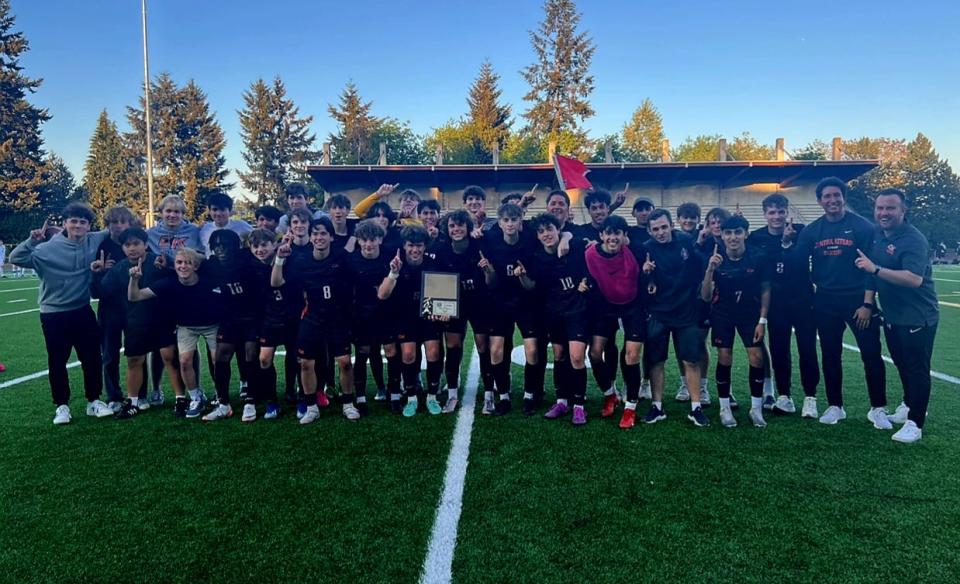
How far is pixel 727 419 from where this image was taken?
14.4 ft

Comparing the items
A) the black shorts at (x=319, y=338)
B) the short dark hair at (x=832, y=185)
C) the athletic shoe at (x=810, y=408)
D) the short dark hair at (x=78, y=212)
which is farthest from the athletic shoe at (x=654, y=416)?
the short dark hair at (x=78, y=212)

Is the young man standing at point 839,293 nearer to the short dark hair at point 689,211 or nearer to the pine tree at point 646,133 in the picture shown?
the short dark hair at point 689,211

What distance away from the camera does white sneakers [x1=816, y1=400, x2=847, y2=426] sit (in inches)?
175

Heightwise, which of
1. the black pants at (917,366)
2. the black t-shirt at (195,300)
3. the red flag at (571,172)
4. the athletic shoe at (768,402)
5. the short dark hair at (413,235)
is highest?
the red flag at (571,172)

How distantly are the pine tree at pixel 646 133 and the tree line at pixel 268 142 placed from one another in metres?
0.92

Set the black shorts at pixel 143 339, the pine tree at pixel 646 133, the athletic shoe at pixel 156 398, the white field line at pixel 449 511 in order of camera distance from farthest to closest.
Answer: the pine tree at pixel 646 133, the athletic shoe at pixel 156 398, the black shorts at pixel 143 339, the white field line at pixel 449 511

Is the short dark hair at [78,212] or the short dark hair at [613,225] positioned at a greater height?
the short dark hair at [78,212]

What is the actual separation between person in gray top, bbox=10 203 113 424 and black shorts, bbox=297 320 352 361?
2.00m

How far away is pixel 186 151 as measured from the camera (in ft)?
147

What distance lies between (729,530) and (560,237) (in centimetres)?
258

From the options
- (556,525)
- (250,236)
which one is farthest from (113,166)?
(556,525)

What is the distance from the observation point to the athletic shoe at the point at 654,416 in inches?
176

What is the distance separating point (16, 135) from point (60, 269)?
43.1m

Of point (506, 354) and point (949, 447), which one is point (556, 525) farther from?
point (949, 447)
